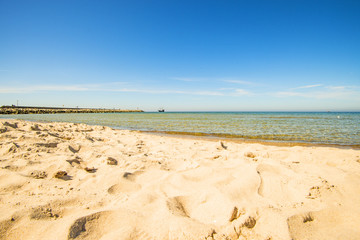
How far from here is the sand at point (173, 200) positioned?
5.04 ft

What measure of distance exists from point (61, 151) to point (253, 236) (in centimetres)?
432

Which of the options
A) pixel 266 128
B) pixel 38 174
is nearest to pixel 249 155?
pixel 38 174

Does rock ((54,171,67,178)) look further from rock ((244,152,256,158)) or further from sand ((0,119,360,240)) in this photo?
rock ((244,152,256,158))

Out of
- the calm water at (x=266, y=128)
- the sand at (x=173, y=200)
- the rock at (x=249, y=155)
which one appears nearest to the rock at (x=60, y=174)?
the sand at (x=173, y=200)

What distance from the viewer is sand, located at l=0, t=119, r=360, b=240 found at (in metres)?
1.54

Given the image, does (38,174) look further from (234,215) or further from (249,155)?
(249,155)

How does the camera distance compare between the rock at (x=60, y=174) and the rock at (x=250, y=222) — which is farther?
the rock at (x=60, y=174)

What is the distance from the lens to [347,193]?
205 cm

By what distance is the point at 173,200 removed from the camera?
6.87 feet

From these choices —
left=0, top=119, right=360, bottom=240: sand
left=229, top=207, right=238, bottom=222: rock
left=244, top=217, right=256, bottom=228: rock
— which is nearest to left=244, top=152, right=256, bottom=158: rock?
left=0, top=119, right=360, bottom=240: sand

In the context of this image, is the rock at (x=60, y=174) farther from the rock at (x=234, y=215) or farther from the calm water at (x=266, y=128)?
the calm water at (x=266, y=128)

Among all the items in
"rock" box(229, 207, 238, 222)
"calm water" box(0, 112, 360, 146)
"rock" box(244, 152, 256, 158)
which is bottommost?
"calm water" box(0, 112, 360, 146)

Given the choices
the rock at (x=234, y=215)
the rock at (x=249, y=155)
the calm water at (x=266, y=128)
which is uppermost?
the rock at (x=234, y=215)

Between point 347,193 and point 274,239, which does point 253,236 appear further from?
point 347,193
